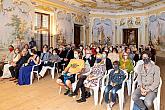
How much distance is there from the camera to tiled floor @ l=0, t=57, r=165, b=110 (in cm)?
419

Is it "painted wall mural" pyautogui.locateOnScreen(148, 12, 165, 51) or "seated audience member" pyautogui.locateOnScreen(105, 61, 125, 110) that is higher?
"painted wall mural" pyautogui.locateOnScreen(148, 12, 165, 51)

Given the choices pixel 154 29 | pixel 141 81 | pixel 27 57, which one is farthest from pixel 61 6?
pixel 141 81

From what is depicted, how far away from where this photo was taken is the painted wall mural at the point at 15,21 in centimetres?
792

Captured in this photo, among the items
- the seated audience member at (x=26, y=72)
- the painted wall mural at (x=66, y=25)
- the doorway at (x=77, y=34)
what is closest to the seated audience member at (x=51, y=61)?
the seated audience member at (x=26, y=72)

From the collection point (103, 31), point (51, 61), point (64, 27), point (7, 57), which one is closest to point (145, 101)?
point (51, 61)

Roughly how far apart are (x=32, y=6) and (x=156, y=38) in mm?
7230

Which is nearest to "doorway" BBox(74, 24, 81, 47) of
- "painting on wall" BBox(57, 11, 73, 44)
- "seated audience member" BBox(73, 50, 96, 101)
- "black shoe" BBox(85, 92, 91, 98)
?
"painting on wall" BBox(57, 11, 73, 44)

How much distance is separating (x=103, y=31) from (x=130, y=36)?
1.92 meters

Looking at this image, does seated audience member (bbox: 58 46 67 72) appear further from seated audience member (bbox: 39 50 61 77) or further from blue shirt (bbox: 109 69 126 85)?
A: blue shirt (bbox: 109 69 126 85)

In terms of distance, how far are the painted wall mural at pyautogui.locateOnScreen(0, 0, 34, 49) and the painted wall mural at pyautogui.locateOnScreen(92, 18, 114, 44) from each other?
627cm

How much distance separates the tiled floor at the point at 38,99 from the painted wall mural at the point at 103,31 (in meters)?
9.08

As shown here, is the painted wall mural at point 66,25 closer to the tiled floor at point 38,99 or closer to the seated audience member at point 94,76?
the tiled floor at point 38,99

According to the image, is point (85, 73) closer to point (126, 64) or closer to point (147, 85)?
point (126, 64)

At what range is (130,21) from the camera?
47.7 ft
